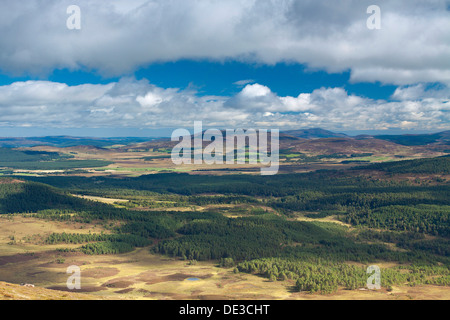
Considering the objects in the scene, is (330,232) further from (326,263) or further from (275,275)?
(275,275)

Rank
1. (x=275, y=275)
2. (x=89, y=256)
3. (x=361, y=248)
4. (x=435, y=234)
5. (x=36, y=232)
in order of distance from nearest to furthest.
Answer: (x=275, y=275)
(x=89, y=256)
(x=361, y=248)
(x=36, y=232)
(x=435, y=234)

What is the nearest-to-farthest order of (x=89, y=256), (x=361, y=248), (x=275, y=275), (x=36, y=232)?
(x=275, y=275)
(x=89, y=256)
(x=361, y=248)
(x=36, y=232)

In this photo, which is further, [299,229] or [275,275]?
[299,229]

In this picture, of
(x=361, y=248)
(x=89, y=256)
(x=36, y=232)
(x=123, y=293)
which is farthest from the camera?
(x=36, y=232)

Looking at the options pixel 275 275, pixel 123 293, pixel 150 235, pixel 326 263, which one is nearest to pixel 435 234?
pixel 326 263

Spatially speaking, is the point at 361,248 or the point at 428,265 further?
the point at 361,248
